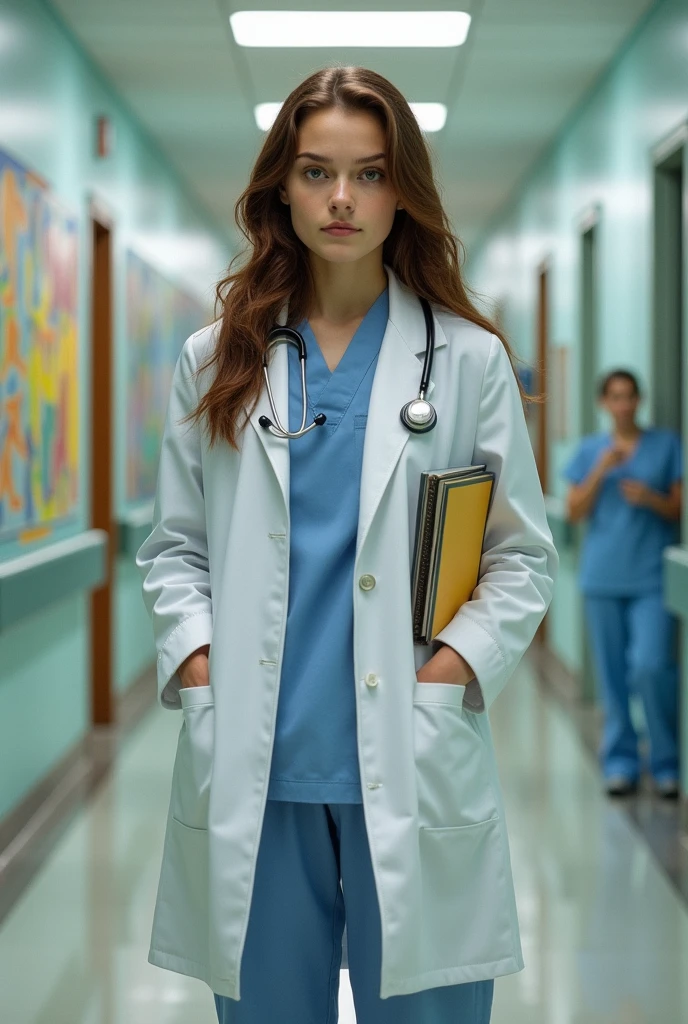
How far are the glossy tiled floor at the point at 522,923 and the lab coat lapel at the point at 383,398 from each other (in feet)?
4.66

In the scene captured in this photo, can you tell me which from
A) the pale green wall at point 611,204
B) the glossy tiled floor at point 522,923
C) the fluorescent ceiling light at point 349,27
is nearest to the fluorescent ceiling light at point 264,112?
the fluorescent ceiling light at point 349,27

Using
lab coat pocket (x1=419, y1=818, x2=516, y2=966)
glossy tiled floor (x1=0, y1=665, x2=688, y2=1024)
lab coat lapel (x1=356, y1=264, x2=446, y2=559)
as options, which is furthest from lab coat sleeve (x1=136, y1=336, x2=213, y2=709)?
glossy tiled floor (x1=0, y1=665, x2=688, y2=1024)

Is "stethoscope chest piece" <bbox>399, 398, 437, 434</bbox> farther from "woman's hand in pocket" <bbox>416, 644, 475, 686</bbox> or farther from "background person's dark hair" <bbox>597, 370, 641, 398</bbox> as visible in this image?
"background person's dark hair" <bbox>597, 370, 641, 398</bbox>

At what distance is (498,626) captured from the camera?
1520 millimetres

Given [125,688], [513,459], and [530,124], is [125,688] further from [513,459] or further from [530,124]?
[513,459]

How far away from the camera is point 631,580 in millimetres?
4496

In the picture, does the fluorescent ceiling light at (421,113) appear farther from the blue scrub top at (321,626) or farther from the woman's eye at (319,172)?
the blue scrub top at (321,626)

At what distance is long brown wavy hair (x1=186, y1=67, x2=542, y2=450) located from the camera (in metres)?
1.51

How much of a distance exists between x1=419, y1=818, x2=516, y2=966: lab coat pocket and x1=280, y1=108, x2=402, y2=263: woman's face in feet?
2.32

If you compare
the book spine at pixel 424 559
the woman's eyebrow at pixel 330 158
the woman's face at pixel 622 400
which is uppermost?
the woman's eyebrow at pixel 330 158

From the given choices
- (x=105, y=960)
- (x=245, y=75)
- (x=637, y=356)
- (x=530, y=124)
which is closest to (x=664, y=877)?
(x=105, y=960)

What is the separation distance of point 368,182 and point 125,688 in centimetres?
491

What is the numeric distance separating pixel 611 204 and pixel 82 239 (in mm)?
2303

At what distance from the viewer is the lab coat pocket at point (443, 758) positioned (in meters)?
1.46
